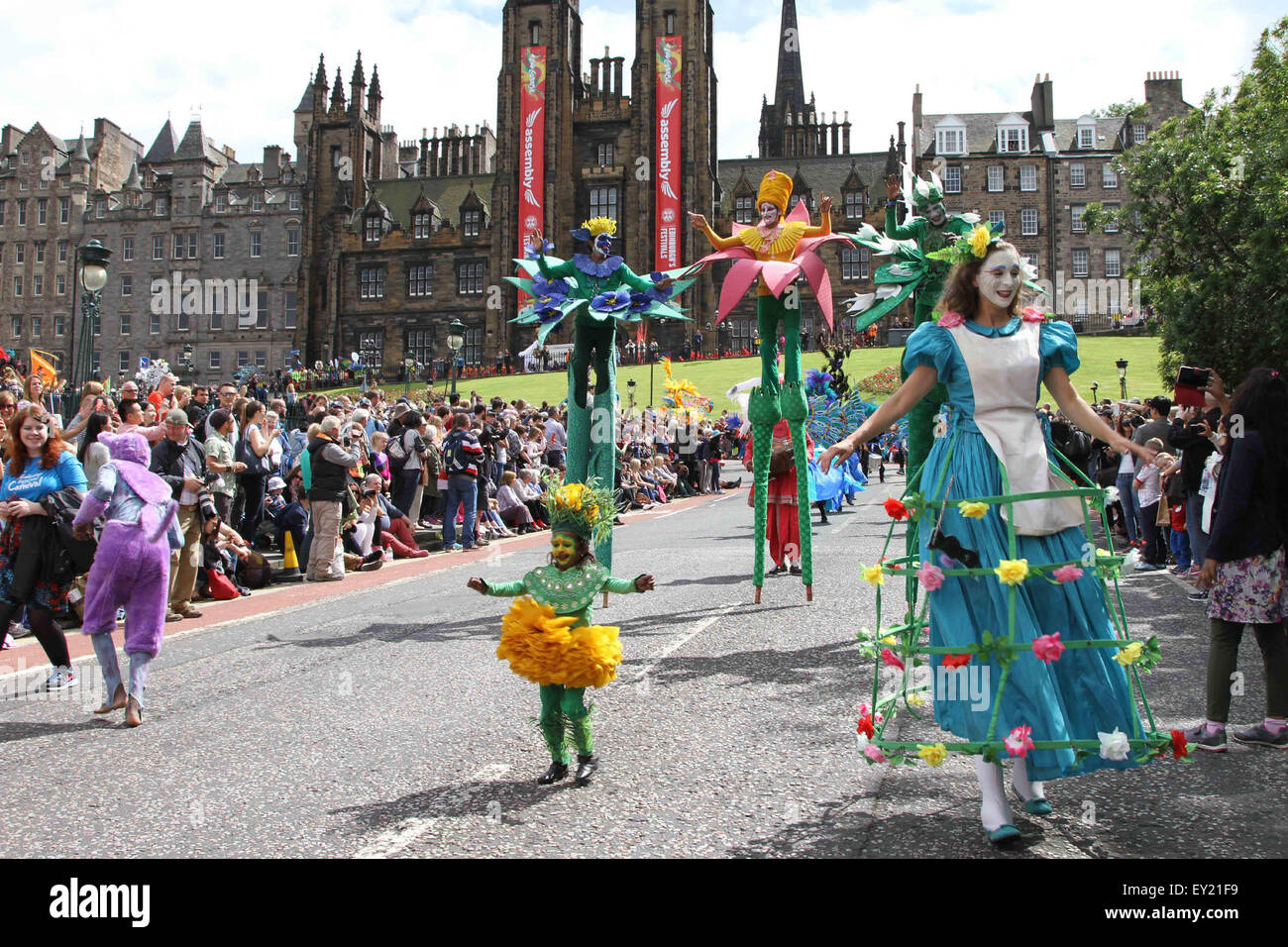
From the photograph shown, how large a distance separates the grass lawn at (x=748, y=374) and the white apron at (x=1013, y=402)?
119 ft

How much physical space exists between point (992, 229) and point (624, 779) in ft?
9.26

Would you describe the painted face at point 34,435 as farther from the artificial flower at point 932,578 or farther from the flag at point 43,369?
the flag at point 43,369

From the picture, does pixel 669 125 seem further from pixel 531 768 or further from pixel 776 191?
pixel 531 768

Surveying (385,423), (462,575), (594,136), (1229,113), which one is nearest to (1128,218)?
(1229,113)

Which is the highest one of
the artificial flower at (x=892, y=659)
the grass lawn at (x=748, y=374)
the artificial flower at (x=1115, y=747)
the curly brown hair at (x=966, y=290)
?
the grass lawn at (x=748, y=374)

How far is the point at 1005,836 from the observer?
380cm

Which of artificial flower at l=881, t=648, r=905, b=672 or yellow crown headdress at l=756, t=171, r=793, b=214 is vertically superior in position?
yellow crown headdress at l=756, t=171, r=793, b=214

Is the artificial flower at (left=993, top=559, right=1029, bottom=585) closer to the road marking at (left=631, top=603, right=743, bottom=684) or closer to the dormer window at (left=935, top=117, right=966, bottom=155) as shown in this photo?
the road marking at (left=631, top=603, right=743, bottom=684)

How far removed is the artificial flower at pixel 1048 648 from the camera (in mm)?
3748

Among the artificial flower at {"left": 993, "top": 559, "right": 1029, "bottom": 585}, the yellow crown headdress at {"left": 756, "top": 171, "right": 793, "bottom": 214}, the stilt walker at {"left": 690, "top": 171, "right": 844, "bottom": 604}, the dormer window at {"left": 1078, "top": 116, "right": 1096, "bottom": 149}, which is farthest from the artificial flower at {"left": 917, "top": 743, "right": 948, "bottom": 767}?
the dormer window at {"left": 1078, "top": 116, "right": 1096, "bottom": 149}

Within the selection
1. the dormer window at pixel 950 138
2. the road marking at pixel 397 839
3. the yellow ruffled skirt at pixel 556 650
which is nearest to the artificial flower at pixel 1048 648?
the yellow ruffled skirt at pixel 556 650

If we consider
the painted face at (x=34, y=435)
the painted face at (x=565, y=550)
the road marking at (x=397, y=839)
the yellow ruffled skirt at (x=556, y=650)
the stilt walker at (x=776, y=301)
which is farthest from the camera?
the stilt walker at (x=776, y=301)

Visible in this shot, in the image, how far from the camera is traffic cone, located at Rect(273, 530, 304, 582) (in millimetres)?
13000

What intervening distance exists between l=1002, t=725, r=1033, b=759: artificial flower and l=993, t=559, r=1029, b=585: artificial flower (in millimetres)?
499
